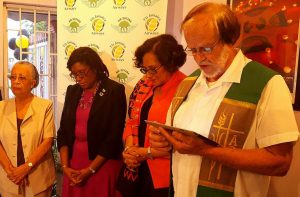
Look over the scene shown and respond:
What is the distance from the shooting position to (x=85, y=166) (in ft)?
7.82

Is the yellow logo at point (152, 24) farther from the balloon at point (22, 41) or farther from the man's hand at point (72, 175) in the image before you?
the balloon at point (22, 41)

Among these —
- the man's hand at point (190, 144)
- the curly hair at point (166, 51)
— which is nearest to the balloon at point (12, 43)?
the curly hair at point (166, 51)

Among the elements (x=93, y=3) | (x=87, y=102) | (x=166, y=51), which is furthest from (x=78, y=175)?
(x=93, y=3)

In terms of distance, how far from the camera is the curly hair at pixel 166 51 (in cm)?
191

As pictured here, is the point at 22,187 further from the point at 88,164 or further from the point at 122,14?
the point at 122,14

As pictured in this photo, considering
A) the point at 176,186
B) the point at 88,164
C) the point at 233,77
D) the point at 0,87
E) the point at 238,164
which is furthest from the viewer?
the point at 0,87

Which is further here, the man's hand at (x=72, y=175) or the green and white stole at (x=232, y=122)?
the man's hand at (x=72, y=175)

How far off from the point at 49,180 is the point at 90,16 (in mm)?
1542

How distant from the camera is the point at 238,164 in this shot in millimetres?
1132

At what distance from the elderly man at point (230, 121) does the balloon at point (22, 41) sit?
312 centimetres

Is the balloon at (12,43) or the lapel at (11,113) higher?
the balloon at (12,43)

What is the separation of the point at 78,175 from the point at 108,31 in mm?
1392

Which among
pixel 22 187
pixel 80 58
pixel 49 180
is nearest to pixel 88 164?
pixel 49 180

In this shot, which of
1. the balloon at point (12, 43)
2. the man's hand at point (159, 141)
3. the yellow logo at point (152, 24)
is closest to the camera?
the man's hand at point (159, 141)
